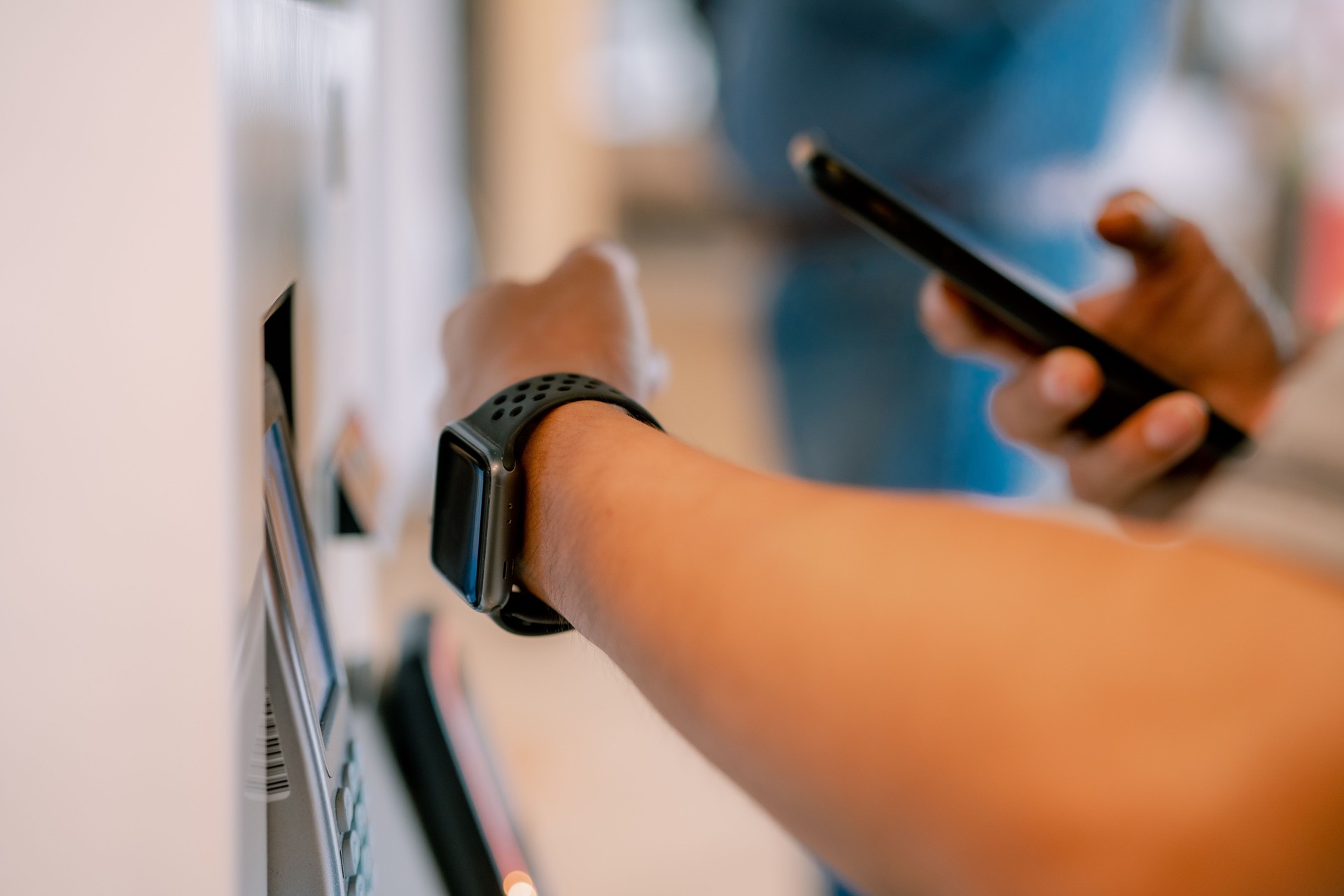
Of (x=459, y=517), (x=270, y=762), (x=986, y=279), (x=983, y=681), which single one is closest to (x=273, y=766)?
(x=270, y=762)

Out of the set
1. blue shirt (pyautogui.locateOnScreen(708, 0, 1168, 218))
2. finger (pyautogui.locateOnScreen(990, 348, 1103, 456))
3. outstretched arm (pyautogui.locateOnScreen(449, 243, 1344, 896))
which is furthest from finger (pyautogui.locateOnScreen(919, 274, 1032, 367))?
outstretched arm (pyautogui.locateOnScreen(449, 243, 1344, 896))

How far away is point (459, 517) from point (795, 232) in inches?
Answer: 31.7

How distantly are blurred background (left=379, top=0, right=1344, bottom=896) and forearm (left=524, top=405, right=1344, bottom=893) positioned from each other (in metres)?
0.12

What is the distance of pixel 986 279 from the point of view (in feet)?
1.77

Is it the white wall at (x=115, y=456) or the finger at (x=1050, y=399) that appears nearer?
the white wall at (x=115, y=456)

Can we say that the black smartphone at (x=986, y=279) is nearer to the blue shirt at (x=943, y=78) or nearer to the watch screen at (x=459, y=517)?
the watch screen at (x=459, y=517)

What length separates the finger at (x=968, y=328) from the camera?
2.23 ft

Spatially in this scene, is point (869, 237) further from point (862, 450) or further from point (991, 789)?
point (991, 789)

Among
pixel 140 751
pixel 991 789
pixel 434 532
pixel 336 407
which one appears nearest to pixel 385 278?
pixel 336 407

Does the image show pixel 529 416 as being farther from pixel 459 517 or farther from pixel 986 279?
pixel 986 279

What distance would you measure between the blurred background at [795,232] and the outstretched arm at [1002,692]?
4.6 inches

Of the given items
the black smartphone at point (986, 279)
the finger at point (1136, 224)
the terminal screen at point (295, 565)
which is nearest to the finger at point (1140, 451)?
the black smartphone at point (986, 279)

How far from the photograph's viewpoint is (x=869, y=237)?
3.49 ft

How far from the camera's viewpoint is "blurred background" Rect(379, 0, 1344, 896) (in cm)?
95
